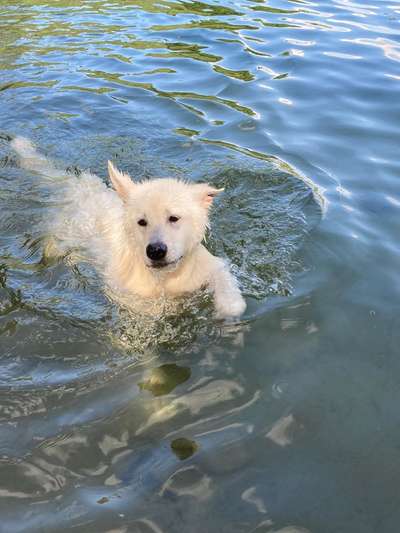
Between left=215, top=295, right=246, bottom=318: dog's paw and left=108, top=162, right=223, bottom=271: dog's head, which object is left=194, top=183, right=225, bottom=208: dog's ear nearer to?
left=108, top=162, right=223, bottom=271: dog's head

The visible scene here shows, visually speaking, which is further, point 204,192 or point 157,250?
point 204,192

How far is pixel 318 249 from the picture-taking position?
6.55 metres

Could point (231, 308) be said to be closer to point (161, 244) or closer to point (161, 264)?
point (161, 264)

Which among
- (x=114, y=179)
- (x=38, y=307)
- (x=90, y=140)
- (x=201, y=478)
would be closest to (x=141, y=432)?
(x=201, y=478)

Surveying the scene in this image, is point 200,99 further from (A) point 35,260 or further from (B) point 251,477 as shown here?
(B) point 251,477

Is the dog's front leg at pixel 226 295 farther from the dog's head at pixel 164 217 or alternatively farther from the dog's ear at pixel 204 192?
the dog's ear at pixel 204 192

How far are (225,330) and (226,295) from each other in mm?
473

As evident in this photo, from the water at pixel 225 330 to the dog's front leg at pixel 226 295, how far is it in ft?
0.45

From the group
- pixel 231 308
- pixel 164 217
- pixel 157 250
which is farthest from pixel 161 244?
pixel 231 308

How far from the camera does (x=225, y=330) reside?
17.7ft

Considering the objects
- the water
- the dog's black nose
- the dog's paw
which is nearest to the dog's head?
the dog's black nose

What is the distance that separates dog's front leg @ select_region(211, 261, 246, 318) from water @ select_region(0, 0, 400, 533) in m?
0.14

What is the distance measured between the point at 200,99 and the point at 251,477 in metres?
8.35

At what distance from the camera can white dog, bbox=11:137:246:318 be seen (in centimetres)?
553
